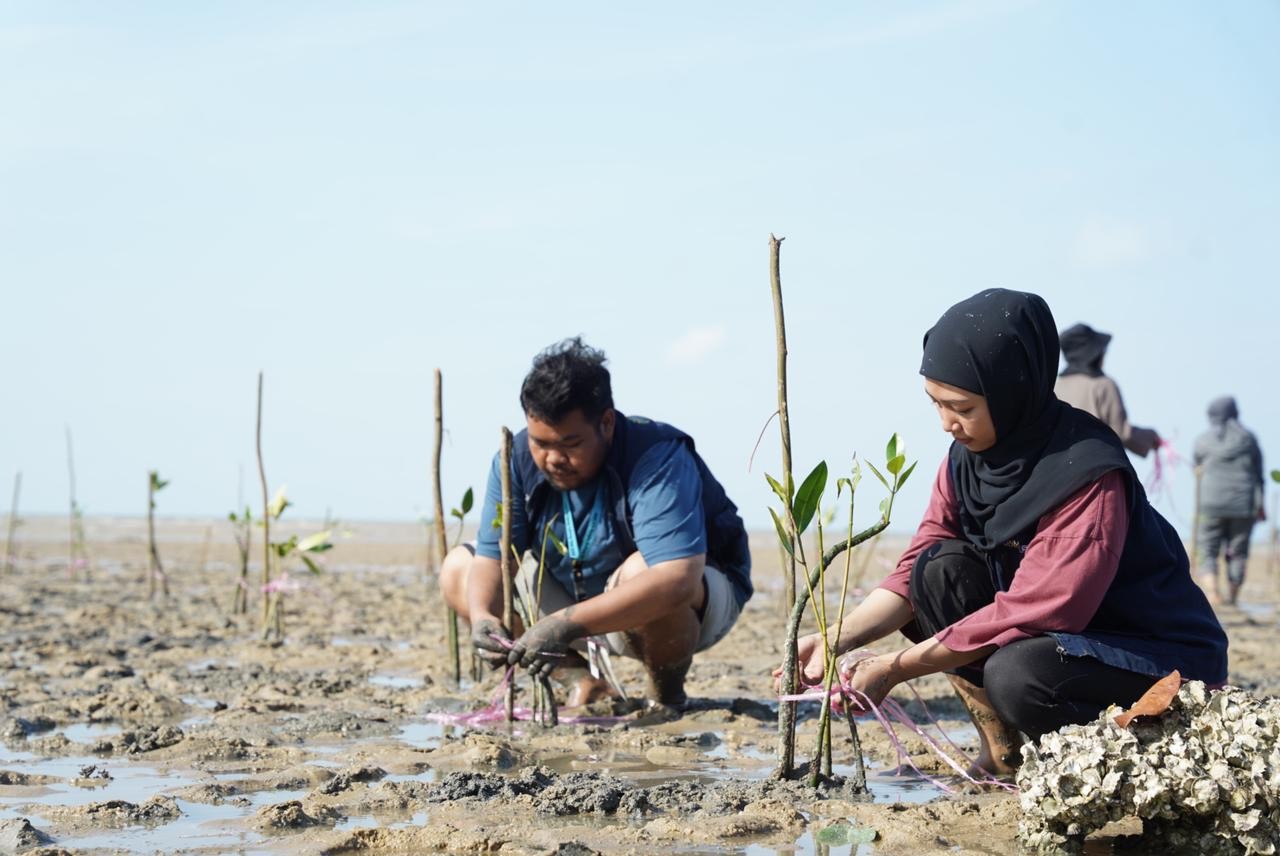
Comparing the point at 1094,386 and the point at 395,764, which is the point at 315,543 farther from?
the point at 1094,386

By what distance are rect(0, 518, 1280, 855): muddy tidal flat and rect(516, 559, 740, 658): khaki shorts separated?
26 cm

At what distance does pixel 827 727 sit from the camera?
319 centimetres

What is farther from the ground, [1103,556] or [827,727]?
[1103,556]

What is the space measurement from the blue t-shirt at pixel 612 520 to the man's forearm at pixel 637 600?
0.06 meters

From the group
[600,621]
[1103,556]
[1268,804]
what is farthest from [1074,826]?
[600,621]

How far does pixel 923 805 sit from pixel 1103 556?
2.53 feet

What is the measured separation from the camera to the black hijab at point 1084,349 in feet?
21.1

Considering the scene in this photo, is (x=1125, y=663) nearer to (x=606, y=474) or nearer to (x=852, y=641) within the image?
(x=852, y=641)

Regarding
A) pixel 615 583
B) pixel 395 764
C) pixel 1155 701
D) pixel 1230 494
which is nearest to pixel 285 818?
pixel 395 764

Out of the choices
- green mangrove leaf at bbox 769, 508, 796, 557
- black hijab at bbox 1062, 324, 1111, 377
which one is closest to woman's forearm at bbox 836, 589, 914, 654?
green mangrove leaf at bbox 769, 508, 796, 557

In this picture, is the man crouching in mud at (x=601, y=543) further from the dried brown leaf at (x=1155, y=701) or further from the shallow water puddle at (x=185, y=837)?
the dried brown leaf at (x=1155, y=701)

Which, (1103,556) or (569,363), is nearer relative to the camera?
(1103,556)

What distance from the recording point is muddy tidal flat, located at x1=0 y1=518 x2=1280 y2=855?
2.87m

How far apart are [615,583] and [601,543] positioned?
0.54ft
